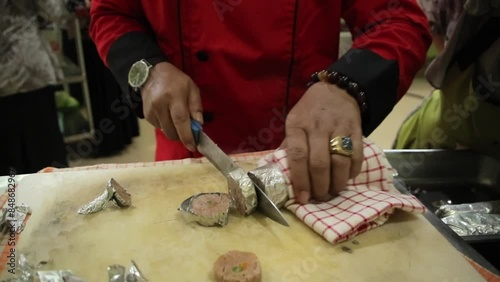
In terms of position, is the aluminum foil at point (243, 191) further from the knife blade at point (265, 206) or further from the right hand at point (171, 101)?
the right hand at point (171, 101)

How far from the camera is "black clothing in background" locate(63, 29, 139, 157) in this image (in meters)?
2.46

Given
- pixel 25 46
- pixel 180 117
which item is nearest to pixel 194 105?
pixel 180 117

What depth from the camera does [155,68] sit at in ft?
2.71

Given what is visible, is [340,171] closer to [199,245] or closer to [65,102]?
[199,245]

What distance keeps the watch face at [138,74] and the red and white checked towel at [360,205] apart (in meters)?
0.26

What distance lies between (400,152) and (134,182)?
59 cm

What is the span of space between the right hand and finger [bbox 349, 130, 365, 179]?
265 millimetres

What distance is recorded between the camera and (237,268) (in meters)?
0.60

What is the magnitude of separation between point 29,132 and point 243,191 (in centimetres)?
116

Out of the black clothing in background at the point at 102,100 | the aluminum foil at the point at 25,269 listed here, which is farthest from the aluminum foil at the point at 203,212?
the black clothing in background at the point at 102,100

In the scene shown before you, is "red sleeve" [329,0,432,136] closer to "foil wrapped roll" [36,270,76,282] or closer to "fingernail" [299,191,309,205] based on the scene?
"fingernail" [299,191,309,205]

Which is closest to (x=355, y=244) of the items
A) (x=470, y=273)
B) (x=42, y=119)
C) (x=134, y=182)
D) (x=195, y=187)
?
(x=470, y=273)

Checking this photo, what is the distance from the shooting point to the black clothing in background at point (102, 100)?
2455 millimetres

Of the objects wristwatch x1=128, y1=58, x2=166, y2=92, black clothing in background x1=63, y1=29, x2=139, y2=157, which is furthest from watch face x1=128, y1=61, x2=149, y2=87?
black clothing in background x1=63, y1=29, x2=139, y2=157
